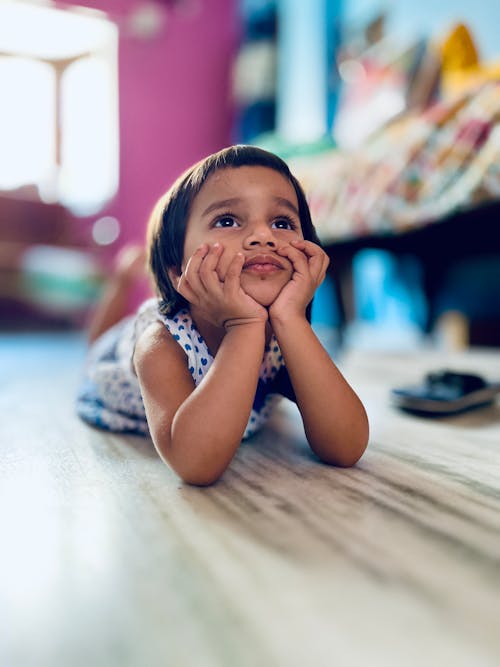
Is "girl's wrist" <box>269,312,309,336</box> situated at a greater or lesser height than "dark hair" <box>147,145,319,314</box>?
lesser

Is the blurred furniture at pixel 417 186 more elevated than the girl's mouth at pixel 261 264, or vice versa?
A: the blurred furniture at pixel 417 186

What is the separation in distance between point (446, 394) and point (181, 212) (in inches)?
20.0

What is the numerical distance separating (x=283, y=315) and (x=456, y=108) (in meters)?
0.87

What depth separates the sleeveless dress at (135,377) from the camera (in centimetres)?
57

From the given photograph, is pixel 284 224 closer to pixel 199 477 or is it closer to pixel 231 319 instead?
pixel 231 319

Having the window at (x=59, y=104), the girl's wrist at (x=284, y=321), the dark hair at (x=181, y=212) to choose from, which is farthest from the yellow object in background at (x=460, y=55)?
the window at (x=59, y=104)

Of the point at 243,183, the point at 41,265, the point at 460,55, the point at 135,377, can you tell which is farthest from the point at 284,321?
the point at 41,265

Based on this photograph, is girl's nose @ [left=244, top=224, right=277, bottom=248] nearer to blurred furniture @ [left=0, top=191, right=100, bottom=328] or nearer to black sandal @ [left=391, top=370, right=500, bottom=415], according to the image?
black sandal @ [left=391, top=370, right=500, bottom=415]

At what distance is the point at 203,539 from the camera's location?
14.5 inches

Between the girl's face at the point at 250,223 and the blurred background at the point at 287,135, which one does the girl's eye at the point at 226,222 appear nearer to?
the girl's face at the point at 250,223

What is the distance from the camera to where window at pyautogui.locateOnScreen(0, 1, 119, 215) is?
3.17 meters

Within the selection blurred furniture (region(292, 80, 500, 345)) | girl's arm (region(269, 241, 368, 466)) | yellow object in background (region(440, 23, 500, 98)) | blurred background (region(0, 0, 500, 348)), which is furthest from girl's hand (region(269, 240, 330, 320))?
yellow object in background (region(440, 23, 500, 98))

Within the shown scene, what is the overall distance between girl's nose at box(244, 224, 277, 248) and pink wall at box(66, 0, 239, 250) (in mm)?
2671

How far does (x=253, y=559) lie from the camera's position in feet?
1.11
